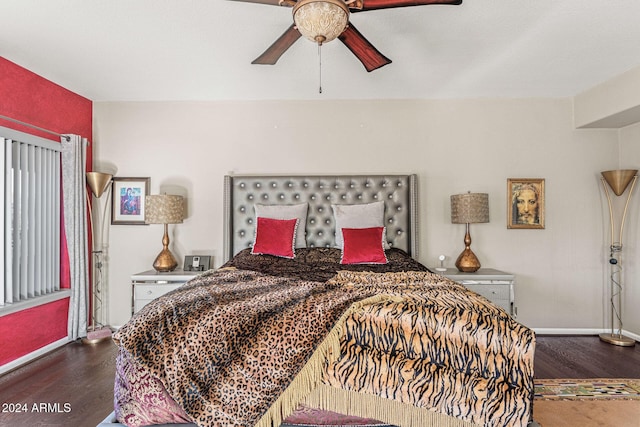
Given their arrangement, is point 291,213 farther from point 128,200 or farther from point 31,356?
point 31,356

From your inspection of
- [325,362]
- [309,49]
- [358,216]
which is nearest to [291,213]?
[358,216]

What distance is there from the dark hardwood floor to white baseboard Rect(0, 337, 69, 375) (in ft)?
0.21

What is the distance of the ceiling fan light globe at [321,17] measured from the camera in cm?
147

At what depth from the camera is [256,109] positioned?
3662 millimetres

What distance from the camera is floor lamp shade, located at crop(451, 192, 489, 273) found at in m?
3.22

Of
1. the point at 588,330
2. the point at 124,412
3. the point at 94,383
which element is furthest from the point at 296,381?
the point at 588,330

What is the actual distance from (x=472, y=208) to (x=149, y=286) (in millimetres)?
3136

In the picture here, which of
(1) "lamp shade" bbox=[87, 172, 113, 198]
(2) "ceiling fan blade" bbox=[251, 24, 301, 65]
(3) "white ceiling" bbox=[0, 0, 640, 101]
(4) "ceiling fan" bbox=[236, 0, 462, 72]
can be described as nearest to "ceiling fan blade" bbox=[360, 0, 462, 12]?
(4) "ceiling fan" bbox=[236, 0, 462, 72]

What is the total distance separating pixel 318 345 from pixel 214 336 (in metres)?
0.42

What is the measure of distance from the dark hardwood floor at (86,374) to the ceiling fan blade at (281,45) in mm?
2314

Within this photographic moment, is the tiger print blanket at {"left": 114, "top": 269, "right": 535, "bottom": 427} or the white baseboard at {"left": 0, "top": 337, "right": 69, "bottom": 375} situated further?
the white baseboard at {"left": 0, "top": 337, "right": 69, "bottom": 375}

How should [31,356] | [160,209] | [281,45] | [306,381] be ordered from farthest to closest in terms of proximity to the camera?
[160,209] → [31,356] → [281,45] → [306,381]

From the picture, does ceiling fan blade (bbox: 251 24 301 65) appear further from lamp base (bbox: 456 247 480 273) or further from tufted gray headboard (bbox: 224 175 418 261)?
lamp base (bbox: 456 247 480 273)

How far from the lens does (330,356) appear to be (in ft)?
4.64
